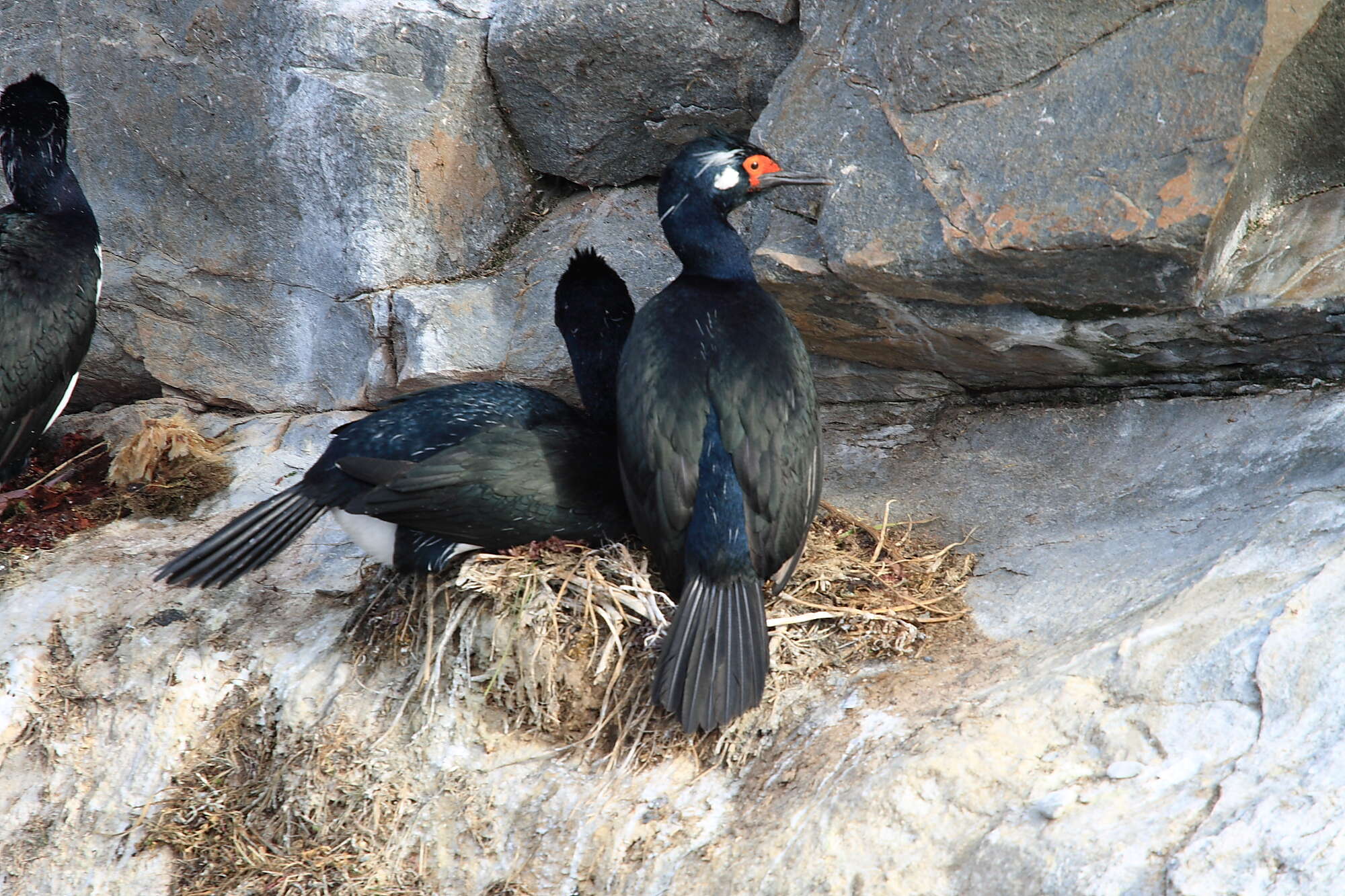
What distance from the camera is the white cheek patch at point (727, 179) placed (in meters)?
4.07

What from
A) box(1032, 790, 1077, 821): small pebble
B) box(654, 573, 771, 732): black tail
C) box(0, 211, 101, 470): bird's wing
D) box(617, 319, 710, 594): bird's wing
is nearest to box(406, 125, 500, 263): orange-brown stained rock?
box(0, 211, 101, 470): bird's wing

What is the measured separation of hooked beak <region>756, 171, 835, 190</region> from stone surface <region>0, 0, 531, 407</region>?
164cm

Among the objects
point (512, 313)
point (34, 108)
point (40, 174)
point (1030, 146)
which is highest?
point (1030, 146)

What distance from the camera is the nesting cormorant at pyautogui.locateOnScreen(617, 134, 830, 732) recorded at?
3.40 metres

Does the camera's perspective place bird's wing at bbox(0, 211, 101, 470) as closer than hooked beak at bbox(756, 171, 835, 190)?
No

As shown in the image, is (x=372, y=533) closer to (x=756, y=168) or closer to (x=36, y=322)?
(x=756, y=168)

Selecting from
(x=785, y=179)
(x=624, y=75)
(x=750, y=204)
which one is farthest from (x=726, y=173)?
(x=624, y=75)

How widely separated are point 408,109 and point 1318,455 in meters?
3.51

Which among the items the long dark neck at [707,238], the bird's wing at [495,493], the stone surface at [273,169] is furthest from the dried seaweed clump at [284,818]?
the long dark neck at [707,238]

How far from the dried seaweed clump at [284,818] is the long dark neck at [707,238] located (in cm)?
186

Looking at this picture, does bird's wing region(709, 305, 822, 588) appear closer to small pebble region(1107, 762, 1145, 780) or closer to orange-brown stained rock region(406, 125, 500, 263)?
small pebble region(1107, 762, 1145, 780)

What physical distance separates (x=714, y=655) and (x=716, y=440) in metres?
0.66

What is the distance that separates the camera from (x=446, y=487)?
3.75 metres

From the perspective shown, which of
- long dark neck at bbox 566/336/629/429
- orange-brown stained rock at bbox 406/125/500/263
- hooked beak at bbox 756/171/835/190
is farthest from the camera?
orange-brown stained rock at bbox 406/125/500/263
